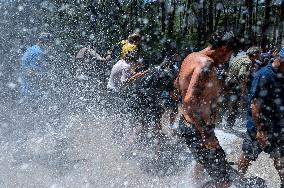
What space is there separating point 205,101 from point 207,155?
48cm

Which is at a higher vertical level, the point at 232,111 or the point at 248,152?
the point at 248,152

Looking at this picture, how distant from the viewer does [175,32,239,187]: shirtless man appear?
12.0ft

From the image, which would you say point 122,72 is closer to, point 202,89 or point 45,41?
point 45,41

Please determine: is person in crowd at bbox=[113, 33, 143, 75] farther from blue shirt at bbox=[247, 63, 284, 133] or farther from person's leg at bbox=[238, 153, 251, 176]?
blue shirt at bbox=[247, 63, 284, 133]

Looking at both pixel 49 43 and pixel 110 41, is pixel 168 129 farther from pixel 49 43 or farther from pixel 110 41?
pixel 110 41

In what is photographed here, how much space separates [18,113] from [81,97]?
5.13ft

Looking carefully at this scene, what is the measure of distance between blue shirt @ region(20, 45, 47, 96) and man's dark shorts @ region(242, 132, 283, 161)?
10.2 ft

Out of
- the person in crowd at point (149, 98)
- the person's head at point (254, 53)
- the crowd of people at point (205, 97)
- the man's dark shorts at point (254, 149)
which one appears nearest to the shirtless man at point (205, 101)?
the crowd of people at point (205, 97)

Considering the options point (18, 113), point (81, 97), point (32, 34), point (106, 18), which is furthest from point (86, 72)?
point (32, 34)

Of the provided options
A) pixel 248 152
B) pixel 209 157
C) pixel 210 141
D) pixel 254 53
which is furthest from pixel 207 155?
pixel 254 53

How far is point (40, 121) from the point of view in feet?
23.8

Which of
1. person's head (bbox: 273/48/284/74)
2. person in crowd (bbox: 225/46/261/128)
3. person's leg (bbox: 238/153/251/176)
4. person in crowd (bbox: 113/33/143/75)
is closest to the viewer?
person's head (bbox: 273/48/284/74)

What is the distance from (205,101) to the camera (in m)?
3.71

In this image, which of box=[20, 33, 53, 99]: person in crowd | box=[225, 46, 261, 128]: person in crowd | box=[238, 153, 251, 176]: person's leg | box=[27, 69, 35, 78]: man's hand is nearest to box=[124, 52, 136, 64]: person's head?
box=[20, 33, 53, 99]: person in crowd
